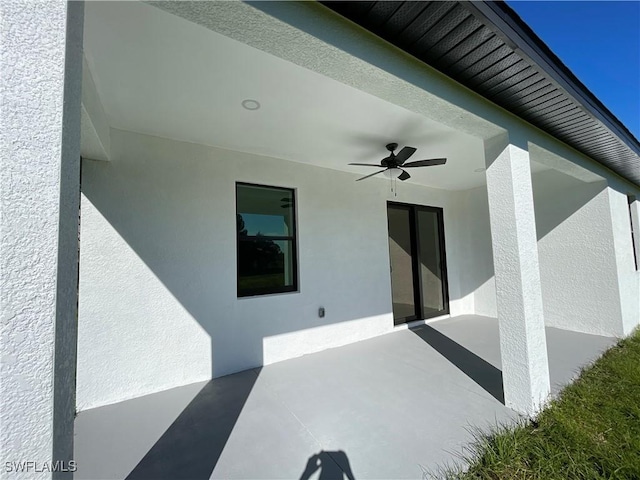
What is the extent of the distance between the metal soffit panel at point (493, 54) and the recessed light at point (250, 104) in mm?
1173

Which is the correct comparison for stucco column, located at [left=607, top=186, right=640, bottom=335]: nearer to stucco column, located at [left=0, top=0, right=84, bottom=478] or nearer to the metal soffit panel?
the metal soffit panel

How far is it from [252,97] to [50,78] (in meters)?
1.77

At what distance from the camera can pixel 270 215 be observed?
11.9ft

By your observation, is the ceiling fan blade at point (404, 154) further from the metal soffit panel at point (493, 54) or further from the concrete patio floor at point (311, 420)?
the concrete patio floor at point (311, 420)

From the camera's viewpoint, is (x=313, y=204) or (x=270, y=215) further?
(x=313, y=204)

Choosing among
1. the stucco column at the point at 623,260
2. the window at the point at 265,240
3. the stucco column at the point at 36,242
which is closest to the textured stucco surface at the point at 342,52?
the stucco column at the point at 36,242

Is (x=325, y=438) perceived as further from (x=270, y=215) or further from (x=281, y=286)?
(x=270, y=215)

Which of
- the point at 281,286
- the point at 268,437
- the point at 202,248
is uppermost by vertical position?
the point at 202,248

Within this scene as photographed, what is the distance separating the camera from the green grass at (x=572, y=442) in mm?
1589

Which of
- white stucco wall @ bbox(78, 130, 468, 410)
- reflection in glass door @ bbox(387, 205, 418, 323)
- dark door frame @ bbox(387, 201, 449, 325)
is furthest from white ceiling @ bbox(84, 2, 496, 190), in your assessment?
reflection in glass door @ bbox(387, 205, 418, 323)

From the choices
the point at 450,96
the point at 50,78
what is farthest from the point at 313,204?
the point at 50,78

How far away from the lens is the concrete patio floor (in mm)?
1728

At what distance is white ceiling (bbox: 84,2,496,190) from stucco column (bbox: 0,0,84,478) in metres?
1.09

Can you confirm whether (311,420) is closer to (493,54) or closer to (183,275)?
(183,275)
